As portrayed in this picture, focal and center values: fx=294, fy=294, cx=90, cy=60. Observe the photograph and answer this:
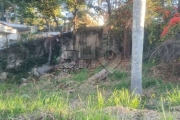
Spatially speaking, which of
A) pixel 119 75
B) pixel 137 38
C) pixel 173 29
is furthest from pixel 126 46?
pixel 137 38

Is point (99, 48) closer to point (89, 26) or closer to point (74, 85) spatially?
point (89, 26)

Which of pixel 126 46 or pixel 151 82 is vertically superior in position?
pixel 126 46

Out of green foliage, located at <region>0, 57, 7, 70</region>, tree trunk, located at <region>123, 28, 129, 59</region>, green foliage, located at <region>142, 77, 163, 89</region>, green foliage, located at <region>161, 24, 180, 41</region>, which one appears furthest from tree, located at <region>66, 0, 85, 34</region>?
green foliage, located at <region>142, 77, 163, 89</region>

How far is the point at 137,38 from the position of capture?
29.1ft

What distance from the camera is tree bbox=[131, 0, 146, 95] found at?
28.9 ft

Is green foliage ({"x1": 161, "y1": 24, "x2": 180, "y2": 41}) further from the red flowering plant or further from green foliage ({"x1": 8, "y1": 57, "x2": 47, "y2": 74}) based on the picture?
green foliage ({"x1": 8, "y1": 57, "x2": 47, "y2": 74})

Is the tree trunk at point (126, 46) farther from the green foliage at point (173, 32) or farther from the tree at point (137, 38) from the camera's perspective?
the tree at point (137, 38)

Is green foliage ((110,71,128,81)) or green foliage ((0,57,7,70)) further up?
green foliage ((0,57,7,70))

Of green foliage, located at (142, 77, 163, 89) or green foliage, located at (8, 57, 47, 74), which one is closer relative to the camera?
green foliage, located at (142, 77, 163, 89)

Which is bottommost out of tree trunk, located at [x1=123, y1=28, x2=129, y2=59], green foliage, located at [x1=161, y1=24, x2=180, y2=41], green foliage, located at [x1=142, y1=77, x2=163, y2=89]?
green foliage, located at [x1=142, y1=77, x2=163, y2=89]

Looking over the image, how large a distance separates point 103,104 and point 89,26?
1125cm

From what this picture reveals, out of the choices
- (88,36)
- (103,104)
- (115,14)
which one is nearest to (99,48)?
(88,36)

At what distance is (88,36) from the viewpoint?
664 inches

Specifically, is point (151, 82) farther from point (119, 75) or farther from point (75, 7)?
point (75, 7)
